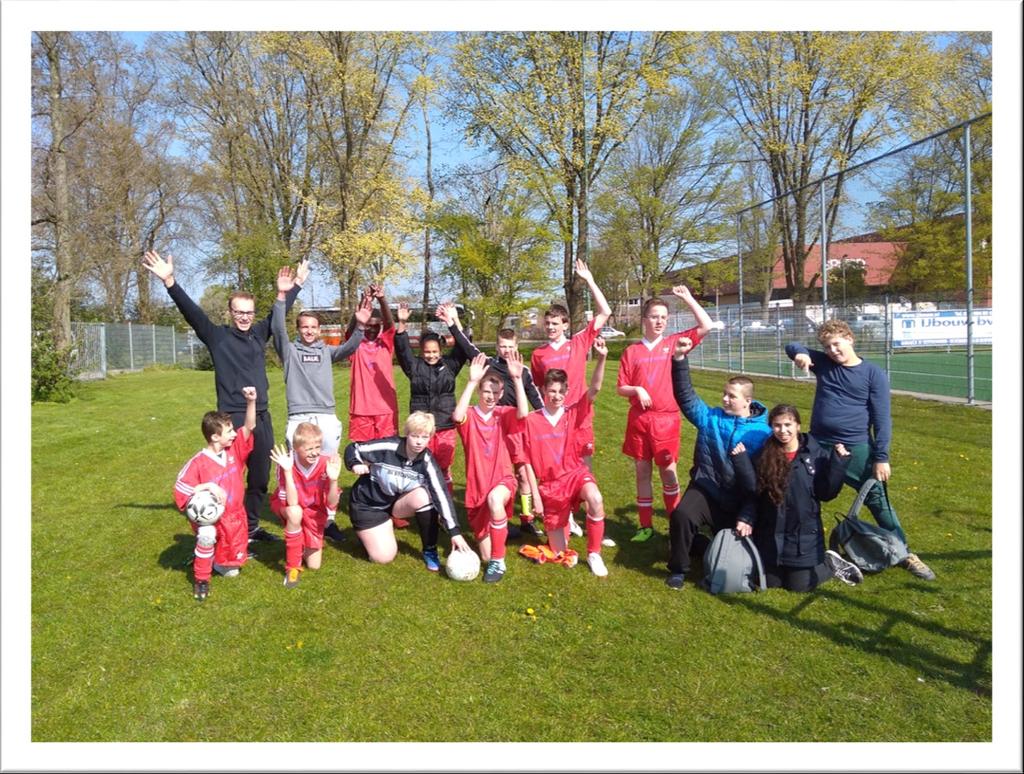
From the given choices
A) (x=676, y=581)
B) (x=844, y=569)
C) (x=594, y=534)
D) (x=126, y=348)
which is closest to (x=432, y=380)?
(x=594, y=534)

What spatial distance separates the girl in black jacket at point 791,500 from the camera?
464cm

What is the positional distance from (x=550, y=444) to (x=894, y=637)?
2.53 metres

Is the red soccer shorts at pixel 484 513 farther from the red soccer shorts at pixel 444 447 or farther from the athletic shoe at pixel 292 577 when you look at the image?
the athletic shoe at pixel 292 577

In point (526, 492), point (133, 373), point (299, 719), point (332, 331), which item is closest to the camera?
point (299, 719)

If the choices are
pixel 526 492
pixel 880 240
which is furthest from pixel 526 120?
pixel 526 492

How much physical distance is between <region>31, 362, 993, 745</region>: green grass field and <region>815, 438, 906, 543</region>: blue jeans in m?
0.34

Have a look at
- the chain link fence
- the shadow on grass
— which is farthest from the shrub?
the shadow on grass

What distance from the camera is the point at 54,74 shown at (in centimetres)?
1909

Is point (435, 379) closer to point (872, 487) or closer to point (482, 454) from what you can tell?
point (482, 454)

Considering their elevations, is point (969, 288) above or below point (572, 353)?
above

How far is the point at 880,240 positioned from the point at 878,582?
1772cm

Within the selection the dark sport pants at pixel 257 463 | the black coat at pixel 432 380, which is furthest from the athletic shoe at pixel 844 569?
the dark sport pants at pixel 257 463

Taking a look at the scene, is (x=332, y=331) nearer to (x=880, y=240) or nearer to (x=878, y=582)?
(x=880, y=240)

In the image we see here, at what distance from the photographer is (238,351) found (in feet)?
18.6
